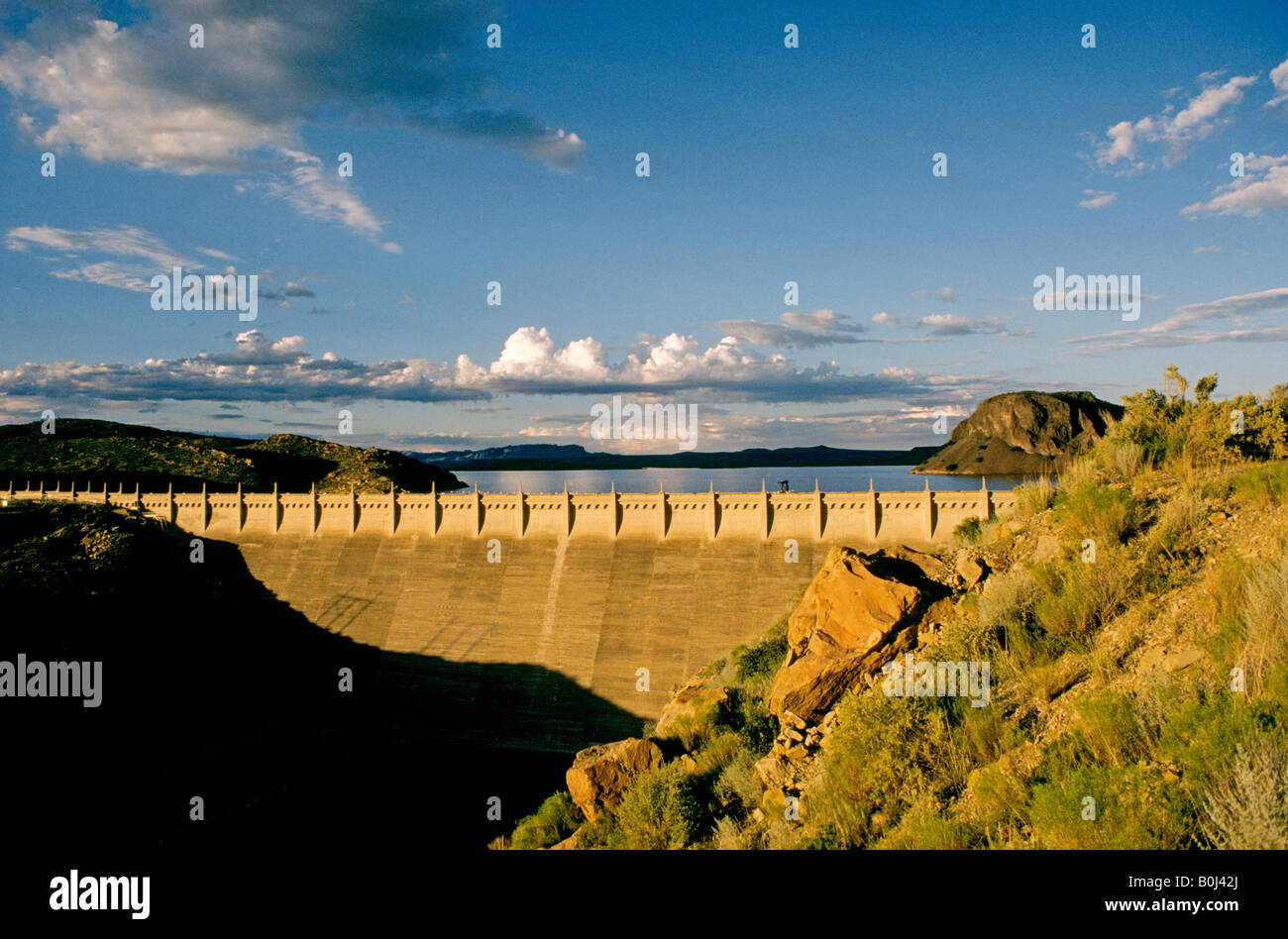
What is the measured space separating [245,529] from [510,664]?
23247mm

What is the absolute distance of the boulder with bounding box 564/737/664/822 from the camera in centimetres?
1580

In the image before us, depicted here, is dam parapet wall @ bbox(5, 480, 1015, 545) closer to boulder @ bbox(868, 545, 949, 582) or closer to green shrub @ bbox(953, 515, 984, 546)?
green shrub @ bbox(953, 515, 984, 546)

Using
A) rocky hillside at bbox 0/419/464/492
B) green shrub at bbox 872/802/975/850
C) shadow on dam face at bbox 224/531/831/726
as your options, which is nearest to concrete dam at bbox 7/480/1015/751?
shadow on dam face at bbox 224/531/831/726

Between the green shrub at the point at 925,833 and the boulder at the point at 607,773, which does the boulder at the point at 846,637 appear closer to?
the boulder at the point at 607,773

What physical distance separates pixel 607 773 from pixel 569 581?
24.2 meters

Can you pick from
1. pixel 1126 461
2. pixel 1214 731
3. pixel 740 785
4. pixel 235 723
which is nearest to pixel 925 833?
pixel 1214 731

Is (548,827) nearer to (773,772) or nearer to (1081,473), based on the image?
(773,772)

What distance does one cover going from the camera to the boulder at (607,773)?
15797 millimetres

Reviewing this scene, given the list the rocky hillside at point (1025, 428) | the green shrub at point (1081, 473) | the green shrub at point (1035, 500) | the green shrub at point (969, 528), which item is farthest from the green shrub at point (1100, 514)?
the rocky hillside at point (1025, 428)

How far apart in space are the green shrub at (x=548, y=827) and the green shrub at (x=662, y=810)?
225 centimetres

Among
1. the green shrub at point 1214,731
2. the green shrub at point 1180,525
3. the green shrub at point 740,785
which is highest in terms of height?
the green shrub at point 1180,525

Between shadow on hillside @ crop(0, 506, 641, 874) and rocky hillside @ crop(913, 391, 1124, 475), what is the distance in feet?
553

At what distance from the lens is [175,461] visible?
90.5m
